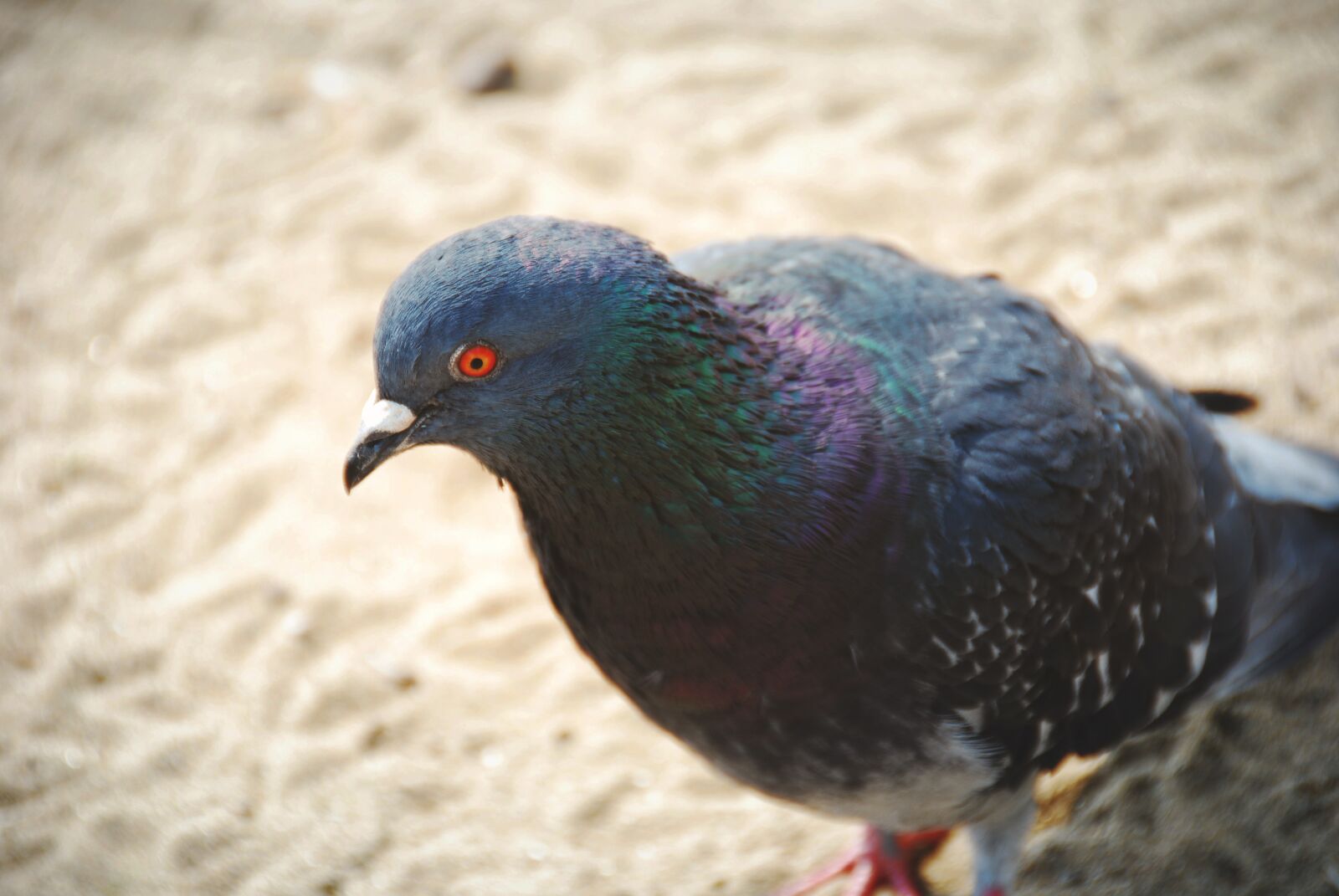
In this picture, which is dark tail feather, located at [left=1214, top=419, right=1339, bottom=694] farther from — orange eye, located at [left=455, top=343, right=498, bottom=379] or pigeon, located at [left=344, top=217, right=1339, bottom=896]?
orange eye, located at [left=455, top=343, right=498, bottom=379]

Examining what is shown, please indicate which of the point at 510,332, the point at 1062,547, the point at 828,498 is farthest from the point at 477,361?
the point at 1062,547

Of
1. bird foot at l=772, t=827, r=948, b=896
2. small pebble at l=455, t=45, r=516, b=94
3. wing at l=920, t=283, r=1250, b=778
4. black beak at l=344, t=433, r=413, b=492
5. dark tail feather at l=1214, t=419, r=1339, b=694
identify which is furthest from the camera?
small pebble at l=455, t=45, r=516, b=94

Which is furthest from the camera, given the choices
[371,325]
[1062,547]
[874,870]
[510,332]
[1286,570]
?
[371,325]

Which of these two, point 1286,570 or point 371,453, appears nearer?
point 371,453

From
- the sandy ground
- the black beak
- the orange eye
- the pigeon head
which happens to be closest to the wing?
the sandy ground

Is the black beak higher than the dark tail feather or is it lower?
higher

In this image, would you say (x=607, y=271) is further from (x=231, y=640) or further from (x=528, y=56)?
(x=528, y=56)

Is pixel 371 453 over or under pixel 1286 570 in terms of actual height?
over

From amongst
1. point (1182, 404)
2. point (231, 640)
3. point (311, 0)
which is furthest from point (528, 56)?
point (1182, 404)

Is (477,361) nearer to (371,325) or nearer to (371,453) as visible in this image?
(371,453)
